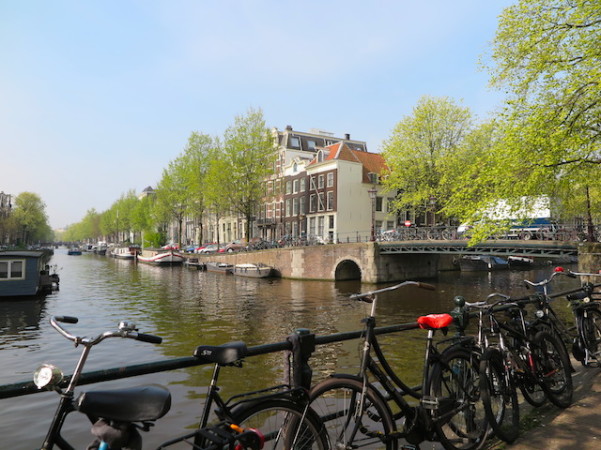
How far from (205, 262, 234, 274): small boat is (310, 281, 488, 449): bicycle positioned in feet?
125

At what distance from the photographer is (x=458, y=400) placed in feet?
11.9

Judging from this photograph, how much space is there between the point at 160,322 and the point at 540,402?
597 inches

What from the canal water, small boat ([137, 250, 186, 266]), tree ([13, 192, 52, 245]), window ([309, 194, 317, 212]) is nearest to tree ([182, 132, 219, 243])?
small boat ([137, 250, 186, 266])

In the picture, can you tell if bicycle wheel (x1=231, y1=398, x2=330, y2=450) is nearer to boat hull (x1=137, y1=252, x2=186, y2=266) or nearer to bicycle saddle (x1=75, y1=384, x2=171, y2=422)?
bicycle saddle (x1=75, y1=384, x2=171, y2=422)

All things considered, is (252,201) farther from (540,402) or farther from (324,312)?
(540,402)

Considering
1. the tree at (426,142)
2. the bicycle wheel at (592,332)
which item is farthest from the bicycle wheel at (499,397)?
the tree at (426,142)

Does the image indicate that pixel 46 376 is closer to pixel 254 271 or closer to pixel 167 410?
pixel 167 410

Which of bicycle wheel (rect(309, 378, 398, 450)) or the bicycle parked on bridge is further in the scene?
bicycle wheel (rect(309, 378, 398, 450))

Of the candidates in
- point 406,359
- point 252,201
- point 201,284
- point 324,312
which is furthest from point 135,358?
point 252,201

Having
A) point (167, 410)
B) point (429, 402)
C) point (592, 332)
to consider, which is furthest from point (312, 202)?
point (167, 410)

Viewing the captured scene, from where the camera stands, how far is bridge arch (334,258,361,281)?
35125 mm

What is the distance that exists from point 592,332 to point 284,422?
16.4ft

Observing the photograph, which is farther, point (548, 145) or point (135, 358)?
point (548, 145)

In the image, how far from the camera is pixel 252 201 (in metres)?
44.5
